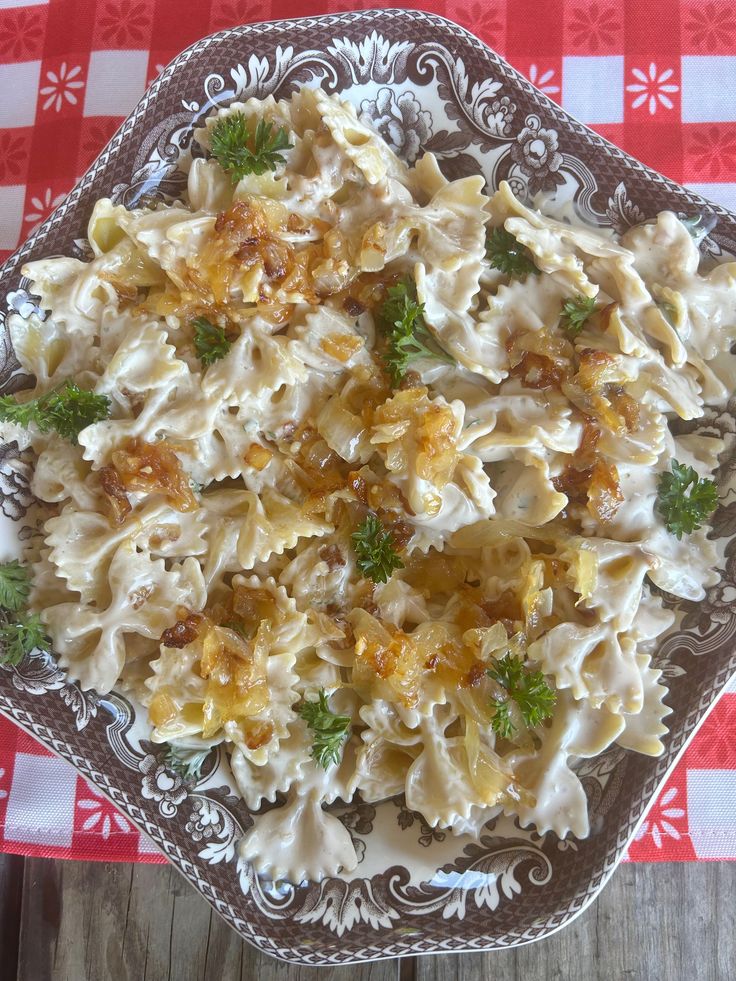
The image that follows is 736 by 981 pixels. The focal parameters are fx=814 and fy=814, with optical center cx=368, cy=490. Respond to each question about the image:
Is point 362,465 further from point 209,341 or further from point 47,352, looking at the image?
point 47,352

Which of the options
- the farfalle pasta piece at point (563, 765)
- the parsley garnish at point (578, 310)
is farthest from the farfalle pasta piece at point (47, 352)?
the farfalle pasta piece at point (563, 765)

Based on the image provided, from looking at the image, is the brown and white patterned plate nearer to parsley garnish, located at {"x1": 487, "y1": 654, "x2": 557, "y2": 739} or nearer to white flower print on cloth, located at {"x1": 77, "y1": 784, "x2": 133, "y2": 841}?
parsley garnish, located at {"x1": 487, "y1": 654, "x2": 557, "y2": 739}

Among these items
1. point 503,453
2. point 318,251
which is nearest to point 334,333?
point 318,251

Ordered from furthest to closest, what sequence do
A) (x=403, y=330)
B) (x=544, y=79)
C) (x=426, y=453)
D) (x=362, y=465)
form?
(x=544, y=79)
(x=362, y=465)
(x=403, y=330)
(x=426, y=453)

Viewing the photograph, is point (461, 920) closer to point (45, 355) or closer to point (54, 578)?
point (54, 578)

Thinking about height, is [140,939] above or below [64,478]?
below

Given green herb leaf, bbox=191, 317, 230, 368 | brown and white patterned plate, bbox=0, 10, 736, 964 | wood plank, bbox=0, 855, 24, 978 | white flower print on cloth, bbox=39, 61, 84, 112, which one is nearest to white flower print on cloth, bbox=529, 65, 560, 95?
brown and white patterned plate, bbox=0, 10, 736, 964

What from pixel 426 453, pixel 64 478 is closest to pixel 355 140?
pixel 426 453
